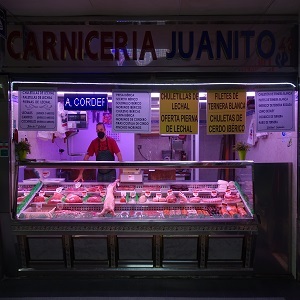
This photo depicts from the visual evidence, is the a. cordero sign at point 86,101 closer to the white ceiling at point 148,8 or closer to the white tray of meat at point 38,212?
the white ceiling at point 148,8

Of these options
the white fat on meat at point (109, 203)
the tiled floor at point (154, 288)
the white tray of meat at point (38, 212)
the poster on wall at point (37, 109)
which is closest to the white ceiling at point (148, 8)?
the poster on wall at point (37, 109)

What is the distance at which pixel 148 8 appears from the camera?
505 cm

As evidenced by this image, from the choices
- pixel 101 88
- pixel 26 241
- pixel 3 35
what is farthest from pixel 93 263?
pixel 3 35

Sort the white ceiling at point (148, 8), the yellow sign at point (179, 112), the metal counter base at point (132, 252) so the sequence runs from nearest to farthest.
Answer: the white ceiling at point (148, 8)
the metal counter base at point (132, 252)
the yellow sign at point (179, 112)

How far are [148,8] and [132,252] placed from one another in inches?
142

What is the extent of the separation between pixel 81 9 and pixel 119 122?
1.70 m

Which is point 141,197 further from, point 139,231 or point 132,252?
point 132,252

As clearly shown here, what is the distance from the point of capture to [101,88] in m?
5.38

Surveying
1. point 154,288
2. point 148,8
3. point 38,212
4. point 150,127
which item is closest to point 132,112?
point 150,127

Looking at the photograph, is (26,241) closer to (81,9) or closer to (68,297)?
(68,297)

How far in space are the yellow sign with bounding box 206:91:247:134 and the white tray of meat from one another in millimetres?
2738

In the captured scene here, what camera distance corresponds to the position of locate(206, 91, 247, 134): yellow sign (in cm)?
538

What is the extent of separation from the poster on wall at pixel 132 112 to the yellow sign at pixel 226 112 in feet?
3.09

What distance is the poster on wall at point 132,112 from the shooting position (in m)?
5.39
